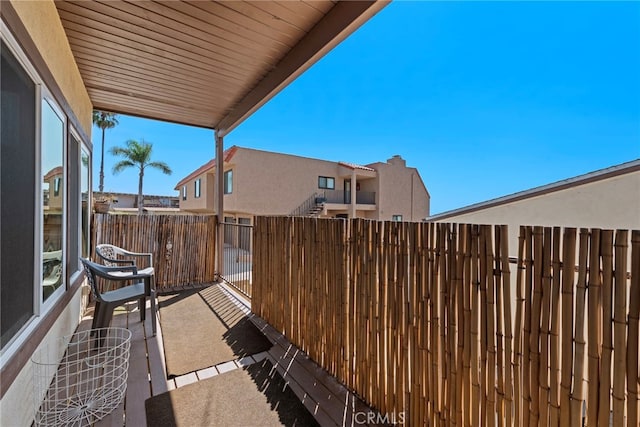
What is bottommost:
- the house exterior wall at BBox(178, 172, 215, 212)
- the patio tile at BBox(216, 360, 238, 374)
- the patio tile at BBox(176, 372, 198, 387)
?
the patio tile at BBox(176, 372, 198, 387)

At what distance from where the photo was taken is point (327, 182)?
55.7 feet

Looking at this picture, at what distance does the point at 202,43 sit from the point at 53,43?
1135mm

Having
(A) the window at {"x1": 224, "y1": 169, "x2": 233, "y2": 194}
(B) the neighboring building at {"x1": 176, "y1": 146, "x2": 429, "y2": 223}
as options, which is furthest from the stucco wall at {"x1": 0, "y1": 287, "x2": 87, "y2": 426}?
(A) the window at {"x1": 224, "y1": 169, "x2": 233, "y2": 194}

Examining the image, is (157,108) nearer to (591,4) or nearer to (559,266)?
(559,266)

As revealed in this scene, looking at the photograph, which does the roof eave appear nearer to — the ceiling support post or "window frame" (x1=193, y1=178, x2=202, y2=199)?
the ceiling support post

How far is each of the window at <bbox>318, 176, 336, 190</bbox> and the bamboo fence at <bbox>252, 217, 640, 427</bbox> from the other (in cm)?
1433

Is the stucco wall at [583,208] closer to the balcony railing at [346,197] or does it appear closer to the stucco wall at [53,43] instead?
the stucco wall at [53,43]

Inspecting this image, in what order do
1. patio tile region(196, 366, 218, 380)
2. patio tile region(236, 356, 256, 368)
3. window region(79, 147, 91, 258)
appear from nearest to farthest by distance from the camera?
patio tile region(196, 366, 218, 380) < patio tile region(236, 356, 256, 368) < window region(79, 147, 91, 258)

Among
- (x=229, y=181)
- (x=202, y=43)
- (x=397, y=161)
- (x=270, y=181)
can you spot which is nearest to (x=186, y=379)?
(x=202, y=43)

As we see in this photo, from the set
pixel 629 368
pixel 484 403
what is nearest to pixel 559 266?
pixel 629 368

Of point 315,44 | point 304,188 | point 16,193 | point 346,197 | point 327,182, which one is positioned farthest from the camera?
point 346,197

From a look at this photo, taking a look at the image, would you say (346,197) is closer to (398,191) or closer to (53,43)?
(398,191)

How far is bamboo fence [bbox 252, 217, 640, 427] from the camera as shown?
107 centimetres

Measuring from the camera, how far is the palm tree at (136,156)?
56.2 feet
